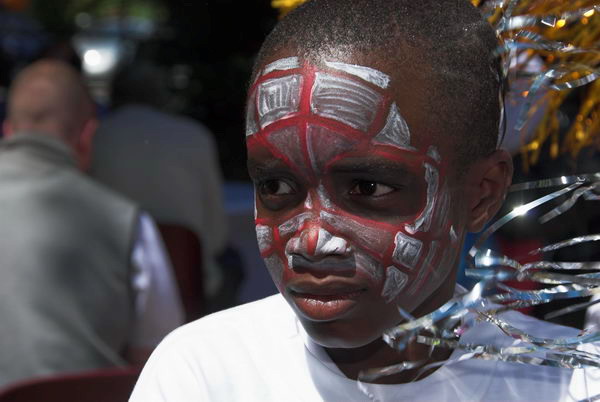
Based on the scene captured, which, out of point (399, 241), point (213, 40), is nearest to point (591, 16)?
point (399, 241)

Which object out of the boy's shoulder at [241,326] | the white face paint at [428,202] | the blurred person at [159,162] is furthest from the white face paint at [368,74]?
the blurred person at [159,162]

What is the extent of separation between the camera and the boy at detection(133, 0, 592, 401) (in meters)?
1.16

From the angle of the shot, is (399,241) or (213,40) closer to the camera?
(399,241)

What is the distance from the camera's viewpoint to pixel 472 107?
121 centimetres

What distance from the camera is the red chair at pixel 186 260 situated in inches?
133

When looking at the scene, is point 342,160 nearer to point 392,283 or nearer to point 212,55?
point 392,283

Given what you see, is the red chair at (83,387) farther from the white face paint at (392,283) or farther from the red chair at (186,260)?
the red chair at (186,260)

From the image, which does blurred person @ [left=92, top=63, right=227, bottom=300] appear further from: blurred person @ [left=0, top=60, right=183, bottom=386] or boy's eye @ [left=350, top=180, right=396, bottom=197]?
boy's eye @ [left=350, top=180, right=396, bottom=197]

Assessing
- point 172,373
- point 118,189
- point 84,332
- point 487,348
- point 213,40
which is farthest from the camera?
point 213,40

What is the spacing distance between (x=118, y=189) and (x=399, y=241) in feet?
9.29

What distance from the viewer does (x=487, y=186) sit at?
129cm

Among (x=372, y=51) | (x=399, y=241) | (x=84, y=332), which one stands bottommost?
(x=84, y=332)

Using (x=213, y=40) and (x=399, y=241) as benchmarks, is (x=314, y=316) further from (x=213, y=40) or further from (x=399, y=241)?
(x=213, y=40)

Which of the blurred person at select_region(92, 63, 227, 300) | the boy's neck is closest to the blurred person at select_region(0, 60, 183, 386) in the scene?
the blurred person at select_region(92, 63, 227, 300)
